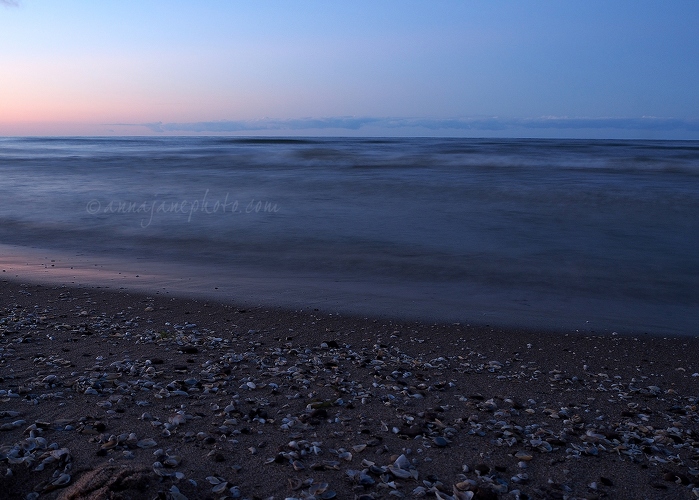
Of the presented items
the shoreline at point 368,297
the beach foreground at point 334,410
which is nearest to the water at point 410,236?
the shoreline at point 368,297

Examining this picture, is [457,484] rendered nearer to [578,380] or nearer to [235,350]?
[578,380]

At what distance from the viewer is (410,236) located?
11156 mm

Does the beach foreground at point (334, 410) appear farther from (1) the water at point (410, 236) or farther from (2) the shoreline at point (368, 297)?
(1) the water at point (410, 236)

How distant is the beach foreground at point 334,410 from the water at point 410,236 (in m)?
1.04

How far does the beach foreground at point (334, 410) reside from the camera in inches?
106

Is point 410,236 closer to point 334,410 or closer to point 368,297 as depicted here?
point 368,297

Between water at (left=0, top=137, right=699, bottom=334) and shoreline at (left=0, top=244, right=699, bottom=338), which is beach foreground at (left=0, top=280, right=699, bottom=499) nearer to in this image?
shoreline at (left=0, top=244, right=699, bottom=338)

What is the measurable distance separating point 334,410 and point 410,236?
7.88 m

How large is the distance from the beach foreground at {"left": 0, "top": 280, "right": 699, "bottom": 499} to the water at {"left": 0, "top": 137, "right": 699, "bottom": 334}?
41.0 inches

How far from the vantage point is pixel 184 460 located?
2.81m

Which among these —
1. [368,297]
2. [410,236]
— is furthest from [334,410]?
[410,236]

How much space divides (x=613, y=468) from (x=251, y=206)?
13796 millimetres

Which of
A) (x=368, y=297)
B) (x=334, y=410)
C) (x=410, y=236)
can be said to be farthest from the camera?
(x=410, y=236)

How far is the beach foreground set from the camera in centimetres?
A: 269
